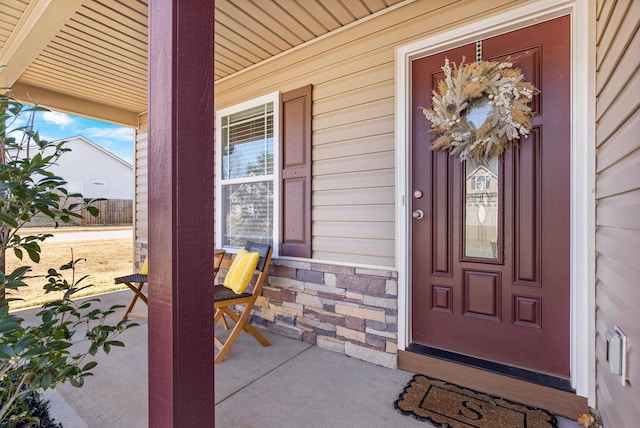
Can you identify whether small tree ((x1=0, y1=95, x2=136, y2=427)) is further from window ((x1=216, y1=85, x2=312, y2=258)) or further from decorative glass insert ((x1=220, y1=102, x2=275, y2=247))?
decorative glass insert ((x1=220, y1=102, x2=275, y2=247))

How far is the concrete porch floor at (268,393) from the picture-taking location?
1.66m

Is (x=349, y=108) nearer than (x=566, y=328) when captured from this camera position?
No

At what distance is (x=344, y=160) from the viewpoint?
2500 mm

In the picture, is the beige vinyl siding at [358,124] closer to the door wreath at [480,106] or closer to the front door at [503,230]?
the front door at [503,230]

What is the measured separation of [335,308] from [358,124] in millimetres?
1477

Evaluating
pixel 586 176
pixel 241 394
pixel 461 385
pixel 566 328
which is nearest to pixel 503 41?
pixel 586 176

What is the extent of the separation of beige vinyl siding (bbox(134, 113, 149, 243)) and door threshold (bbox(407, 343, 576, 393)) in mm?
4300

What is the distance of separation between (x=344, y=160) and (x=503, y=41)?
1282 mm

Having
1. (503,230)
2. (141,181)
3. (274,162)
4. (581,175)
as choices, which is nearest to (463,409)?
(503,230)

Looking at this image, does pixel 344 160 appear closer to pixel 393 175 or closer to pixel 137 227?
pixel 393 175

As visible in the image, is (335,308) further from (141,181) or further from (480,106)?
(141,181)

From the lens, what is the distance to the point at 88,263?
240 inches

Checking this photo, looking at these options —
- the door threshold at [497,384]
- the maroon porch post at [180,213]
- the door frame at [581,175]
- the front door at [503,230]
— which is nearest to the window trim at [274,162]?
the front door at [503,230]

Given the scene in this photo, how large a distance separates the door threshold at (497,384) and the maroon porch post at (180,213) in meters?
1.49
